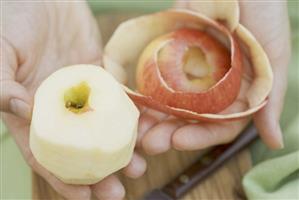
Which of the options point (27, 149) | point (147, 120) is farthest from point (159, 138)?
point (27, 149)

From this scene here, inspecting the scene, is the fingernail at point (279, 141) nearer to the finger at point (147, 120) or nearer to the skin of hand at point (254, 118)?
the skin of hand at point (254, 118)

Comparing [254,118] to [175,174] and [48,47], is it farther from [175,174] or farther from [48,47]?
[48,47]

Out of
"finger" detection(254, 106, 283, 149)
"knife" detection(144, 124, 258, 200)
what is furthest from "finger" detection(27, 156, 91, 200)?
"finger" detection(254, 106, 283, 149)

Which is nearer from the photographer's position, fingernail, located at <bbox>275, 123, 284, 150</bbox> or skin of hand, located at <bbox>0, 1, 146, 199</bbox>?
skin of hand, located at <bbox>0, 1, 146, 199</bbox>

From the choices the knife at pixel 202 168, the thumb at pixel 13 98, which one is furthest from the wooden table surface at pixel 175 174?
the thumb at pixel 13 98

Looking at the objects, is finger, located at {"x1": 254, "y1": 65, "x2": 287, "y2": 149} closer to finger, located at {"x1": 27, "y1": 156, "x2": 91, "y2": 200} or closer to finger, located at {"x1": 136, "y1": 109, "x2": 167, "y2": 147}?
finger, located at {"x1": 136, "y1": 109, "x2": 167, "y2": 147}

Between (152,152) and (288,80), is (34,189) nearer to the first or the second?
(152,152)

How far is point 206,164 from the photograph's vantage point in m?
0.73

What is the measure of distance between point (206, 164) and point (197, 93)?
13 centimetres

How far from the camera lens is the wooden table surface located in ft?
2.29

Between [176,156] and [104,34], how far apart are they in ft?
0.74

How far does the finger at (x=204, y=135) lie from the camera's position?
653mm

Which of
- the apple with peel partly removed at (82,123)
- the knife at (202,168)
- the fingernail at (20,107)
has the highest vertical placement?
the apple with peel partly removed at (82,123)

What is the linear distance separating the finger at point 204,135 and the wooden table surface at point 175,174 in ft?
0.19
